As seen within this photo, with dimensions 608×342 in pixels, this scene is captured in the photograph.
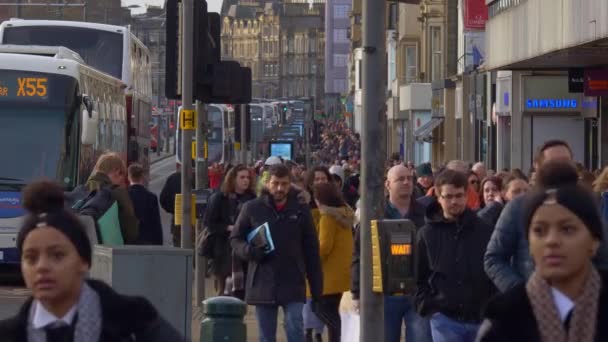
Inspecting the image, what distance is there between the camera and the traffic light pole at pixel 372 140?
993cm

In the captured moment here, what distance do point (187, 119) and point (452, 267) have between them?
7.85m

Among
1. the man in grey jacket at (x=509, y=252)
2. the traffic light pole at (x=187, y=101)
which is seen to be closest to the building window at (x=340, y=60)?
the traffic light pole at (x=187, y=101)

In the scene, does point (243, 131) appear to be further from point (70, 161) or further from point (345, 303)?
point (345, 303)

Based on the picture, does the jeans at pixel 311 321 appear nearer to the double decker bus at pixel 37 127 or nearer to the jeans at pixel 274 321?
the jeans at pixel 274 321

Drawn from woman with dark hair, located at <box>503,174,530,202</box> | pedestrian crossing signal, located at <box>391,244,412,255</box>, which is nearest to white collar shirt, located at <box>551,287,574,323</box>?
pedestrian crossing signal, located at <box>391,244,412,255</box>

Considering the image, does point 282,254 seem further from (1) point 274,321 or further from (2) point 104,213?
(2) point 104,213

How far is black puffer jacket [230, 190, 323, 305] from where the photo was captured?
12055 millimetres

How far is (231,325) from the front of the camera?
9859mm

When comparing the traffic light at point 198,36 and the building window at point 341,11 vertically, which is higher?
the building window at point 341,11

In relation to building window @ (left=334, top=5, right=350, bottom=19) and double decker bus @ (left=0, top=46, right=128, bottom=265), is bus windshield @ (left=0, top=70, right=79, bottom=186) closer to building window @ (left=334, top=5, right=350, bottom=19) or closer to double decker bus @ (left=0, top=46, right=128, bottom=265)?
double decker bus @ (left=0, top=46, right=128, bottom=265)

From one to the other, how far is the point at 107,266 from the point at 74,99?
39.5ft

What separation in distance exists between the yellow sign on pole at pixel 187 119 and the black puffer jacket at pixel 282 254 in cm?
485

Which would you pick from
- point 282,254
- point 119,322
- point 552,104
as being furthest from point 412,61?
point 119,322

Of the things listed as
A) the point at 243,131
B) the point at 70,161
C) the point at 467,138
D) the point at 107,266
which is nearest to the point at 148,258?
the point at 107,266
